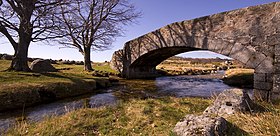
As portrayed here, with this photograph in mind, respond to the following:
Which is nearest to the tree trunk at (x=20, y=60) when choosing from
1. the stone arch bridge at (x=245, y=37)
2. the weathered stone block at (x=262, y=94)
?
the stone arch bridge at (x=245, y=37)

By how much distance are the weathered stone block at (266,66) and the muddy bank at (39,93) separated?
879cm

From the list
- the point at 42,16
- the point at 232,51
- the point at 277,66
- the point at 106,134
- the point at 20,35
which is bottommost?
the point at 106,134

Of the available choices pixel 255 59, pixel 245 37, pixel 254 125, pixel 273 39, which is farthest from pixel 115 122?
pixel 245 37

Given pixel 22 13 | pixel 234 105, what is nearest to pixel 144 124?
pixel 234 105

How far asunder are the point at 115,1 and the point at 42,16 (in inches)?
398

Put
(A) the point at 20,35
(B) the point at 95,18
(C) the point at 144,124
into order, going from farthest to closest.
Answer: (B) the point at 95,18 < (A) the point at 20,35 < (C) the point at 144,124

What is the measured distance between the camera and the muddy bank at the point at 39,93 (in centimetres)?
768

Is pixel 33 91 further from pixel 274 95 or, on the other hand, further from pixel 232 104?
pixel 274 95

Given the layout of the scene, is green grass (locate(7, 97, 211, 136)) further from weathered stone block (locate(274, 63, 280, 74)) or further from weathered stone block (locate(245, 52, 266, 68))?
weathered stone block (locate(245, 52, 266, 68))

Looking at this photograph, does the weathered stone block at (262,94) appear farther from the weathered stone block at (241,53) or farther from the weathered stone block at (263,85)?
the weathered stone block at (241,53)

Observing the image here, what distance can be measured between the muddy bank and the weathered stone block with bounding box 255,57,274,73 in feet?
28.8

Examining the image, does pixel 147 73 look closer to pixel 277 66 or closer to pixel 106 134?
pixel 277 66

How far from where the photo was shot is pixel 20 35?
13.9 m

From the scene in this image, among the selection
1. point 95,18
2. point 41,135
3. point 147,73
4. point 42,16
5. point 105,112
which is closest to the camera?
point 41,135
